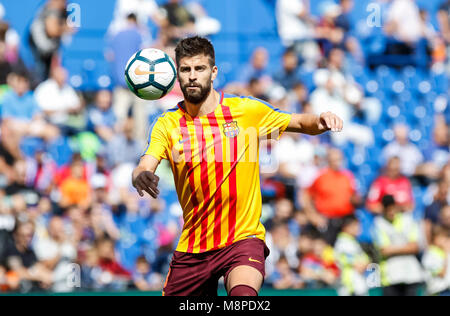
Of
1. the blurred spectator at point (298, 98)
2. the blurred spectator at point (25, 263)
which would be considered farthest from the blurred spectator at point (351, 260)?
the blurred spectator at point (25, 263)

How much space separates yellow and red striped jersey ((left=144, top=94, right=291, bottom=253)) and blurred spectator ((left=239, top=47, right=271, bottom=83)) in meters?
6.28

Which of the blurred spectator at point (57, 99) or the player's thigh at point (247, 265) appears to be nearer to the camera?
the player's thigh at point (247, 265)

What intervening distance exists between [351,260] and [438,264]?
1.21 meters

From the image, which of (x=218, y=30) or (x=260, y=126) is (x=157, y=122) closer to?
(x=260, y=126)

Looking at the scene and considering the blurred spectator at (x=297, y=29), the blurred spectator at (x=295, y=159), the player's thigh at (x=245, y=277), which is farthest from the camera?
the blurred spectator at (x=297, y=29)

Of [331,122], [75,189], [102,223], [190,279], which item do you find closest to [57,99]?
[75,189]

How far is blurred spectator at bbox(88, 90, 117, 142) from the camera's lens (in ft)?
37.9

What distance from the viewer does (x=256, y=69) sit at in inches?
492

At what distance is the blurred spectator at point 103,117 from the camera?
1155 centimetres

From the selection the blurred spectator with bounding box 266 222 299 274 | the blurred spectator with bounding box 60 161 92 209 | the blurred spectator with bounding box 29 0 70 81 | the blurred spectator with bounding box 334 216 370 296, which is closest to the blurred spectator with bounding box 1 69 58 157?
the blurred spectator with bounding box 29 0 70 81

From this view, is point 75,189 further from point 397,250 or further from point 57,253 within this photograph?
point 397,250

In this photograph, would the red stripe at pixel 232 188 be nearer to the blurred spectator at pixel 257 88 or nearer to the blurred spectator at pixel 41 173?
the blurred spectator at pixel 41 173

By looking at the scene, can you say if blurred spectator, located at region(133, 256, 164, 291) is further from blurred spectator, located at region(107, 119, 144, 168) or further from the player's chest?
the player's chest

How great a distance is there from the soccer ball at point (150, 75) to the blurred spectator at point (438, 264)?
5.54m
